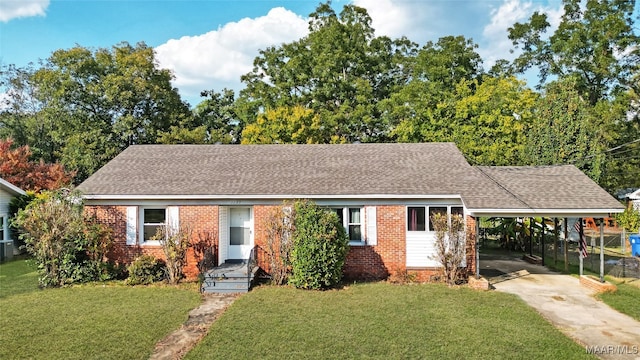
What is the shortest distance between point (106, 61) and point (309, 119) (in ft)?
57.3

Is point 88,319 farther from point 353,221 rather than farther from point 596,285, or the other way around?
point 596,285

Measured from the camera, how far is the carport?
1166cm

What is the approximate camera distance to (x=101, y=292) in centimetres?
1143

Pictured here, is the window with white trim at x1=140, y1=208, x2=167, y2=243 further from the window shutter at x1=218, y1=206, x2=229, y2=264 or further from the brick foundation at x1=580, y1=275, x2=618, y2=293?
the brick foundation at x1=580, y1=275, x2=618, y2=293

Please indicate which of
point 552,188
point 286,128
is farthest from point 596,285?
point 286,128

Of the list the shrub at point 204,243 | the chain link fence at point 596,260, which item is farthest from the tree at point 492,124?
the shrub at point 204,243

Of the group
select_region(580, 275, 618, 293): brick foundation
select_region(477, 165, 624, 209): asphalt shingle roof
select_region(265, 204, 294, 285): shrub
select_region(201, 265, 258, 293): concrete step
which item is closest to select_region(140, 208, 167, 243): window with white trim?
select_region(201, 265, 258, 293): concrete step

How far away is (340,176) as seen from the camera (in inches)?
559

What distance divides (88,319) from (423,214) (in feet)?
32.8

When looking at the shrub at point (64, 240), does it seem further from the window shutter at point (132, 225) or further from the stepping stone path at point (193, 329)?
the stepping stone path at point (193, 329)

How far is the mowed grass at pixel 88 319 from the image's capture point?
7.28 metres

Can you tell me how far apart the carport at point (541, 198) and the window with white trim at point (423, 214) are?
80 centimetres

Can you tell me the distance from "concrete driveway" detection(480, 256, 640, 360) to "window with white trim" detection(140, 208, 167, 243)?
1136 cm

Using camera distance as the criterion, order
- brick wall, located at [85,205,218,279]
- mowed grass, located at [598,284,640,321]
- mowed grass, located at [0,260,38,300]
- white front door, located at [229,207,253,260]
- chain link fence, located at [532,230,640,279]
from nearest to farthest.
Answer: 1. mowed grass, located at [598,284,640,321]
2. mowed grass, located at [0,260,38,300]
3. brick wall, located at [85,205,218,279]
4. white front door, located at [229,207,253,260]
5. chain link fence, located at [532,230,640,279]
